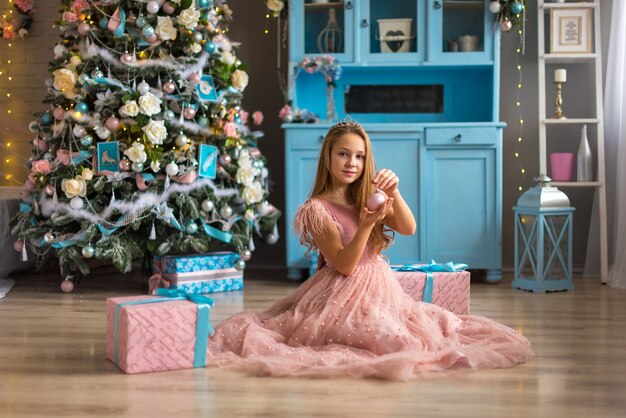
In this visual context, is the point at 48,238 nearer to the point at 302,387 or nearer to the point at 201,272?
the point at 201,272

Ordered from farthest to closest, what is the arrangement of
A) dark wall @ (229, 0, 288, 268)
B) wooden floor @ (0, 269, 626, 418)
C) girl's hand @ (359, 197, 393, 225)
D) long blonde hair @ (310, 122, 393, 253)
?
1. dark wall @ (229, 0, 288, 268)
2. long blonde hair @ (310, 122, 393, 253)
3. girl's hand @ (359, 197, 393, 225)
4. wooden floor @ (0, 269, 626, 418)

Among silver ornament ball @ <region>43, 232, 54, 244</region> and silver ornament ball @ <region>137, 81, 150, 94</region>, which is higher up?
silver ornament ball @ <region>137, 81, 150, 94</region>

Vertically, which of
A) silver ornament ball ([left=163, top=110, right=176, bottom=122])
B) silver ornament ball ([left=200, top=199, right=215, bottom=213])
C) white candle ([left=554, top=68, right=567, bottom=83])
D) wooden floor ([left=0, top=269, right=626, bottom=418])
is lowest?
wooden floor ([left=0, top=269, right=626, bottom=418])

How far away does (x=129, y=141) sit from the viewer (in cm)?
395

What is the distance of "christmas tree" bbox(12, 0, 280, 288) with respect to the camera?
3.92 m

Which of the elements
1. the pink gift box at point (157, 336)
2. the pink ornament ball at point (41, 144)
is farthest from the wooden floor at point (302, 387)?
the pink ornament ball at point (41, 144)

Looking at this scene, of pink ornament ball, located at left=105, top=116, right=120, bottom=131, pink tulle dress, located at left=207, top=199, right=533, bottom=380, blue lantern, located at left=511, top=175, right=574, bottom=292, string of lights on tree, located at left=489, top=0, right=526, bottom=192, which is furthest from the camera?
string of lights on tree, located at left=489, top=0, right=526, bottom=192

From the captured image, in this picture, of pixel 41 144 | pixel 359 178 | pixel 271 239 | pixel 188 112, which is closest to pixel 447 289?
pixel 359 178

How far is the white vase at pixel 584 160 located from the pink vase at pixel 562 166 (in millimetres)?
47

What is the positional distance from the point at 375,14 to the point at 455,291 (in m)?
2.00

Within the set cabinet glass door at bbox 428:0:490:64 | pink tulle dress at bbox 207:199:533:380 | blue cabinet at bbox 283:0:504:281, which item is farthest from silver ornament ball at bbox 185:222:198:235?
cabinet glass door at bbox 428:0:490:64

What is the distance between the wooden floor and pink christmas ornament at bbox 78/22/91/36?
59.2 inches

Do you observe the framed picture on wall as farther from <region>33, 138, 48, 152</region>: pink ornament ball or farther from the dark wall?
<region>33, 138, 48, 152</region>: pink ornament ball

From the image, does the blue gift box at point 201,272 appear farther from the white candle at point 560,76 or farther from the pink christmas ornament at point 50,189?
the white candle at point 560,76
